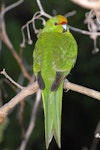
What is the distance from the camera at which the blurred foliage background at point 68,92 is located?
3.40 metres

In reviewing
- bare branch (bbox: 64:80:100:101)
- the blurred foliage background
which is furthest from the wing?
the blurred foliage background

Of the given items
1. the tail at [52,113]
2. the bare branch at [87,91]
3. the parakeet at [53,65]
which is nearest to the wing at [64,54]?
the parakeet at [53,65]

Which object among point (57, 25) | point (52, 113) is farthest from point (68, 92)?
point (52, 113)

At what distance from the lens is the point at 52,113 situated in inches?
68.1

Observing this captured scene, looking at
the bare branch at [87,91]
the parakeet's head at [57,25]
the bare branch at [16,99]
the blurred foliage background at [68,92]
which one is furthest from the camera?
the blurred foliage background at [68,92]

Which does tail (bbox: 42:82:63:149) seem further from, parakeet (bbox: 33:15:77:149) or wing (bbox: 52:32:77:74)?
wing (bbox: 52:32:77:74)

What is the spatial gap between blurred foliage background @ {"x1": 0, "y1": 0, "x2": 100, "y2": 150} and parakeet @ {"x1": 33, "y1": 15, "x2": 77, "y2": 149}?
3.47 ft

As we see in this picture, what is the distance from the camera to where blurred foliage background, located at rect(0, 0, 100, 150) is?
11.2 ft

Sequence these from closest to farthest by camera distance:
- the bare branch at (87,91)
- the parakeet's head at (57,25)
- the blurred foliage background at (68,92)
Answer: the bare branch at (87,91) < the parakeet's head at (57,25) < the blurred foliage background at (68,92)

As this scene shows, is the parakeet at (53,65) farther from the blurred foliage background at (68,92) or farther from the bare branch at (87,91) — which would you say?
the blurred foliage background at (68,92)

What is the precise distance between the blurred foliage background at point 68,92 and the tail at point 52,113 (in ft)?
4.74

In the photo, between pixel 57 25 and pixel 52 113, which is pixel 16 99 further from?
pixel 57 25

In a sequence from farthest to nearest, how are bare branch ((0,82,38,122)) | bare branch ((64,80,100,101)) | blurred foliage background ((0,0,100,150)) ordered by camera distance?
blurred foliage background ((0,0,100,150)) → bare branch ((0,82,38,122)) → bare branch ((64,80,100,101))

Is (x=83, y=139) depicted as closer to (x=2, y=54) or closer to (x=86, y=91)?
(x=2, y=54)
